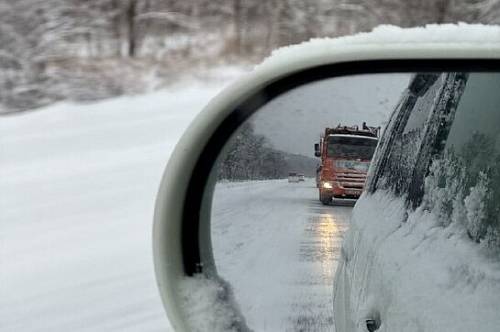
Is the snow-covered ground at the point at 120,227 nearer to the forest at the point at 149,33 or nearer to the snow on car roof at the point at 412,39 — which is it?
the snow on car roof at the point at 412,39

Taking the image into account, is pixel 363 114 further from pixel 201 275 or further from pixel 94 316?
pixel 94 316

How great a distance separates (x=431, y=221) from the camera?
1480mm

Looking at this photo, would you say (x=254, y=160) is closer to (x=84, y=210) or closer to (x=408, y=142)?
(x=408, y=142)

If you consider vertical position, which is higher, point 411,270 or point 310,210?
point 310,210

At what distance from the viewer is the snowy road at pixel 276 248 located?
1.53m

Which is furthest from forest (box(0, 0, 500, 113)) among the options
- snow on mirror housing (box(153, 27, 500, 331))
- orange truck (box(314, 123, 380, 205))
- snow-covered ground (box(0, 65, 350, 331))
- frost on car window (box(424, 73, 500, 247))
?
frost on car window (box(424, 73, 500, 247))

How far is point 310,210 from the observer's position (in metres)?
1.51

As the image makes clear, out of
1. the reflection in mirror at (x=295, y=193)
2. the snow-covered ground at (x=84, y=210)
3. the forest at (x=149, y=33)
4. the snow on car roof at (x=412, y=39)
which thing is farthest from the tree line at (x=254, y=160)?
the forest at (x=149, y=33)

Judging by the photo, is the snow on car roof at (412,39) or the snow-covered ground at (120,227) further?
the snow-covered ground at (120,227)

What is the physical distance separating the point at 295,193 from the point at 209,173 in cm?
19

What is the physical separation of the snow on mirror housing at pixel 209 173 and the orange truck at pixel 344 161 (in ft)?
0.40

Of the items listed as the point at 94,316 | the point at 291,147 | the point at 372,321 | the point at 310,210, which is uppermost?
the point at 291,147

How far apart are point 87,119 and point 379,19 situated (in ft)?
15.6

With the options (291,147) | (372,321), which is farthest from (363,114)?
(372,321)
